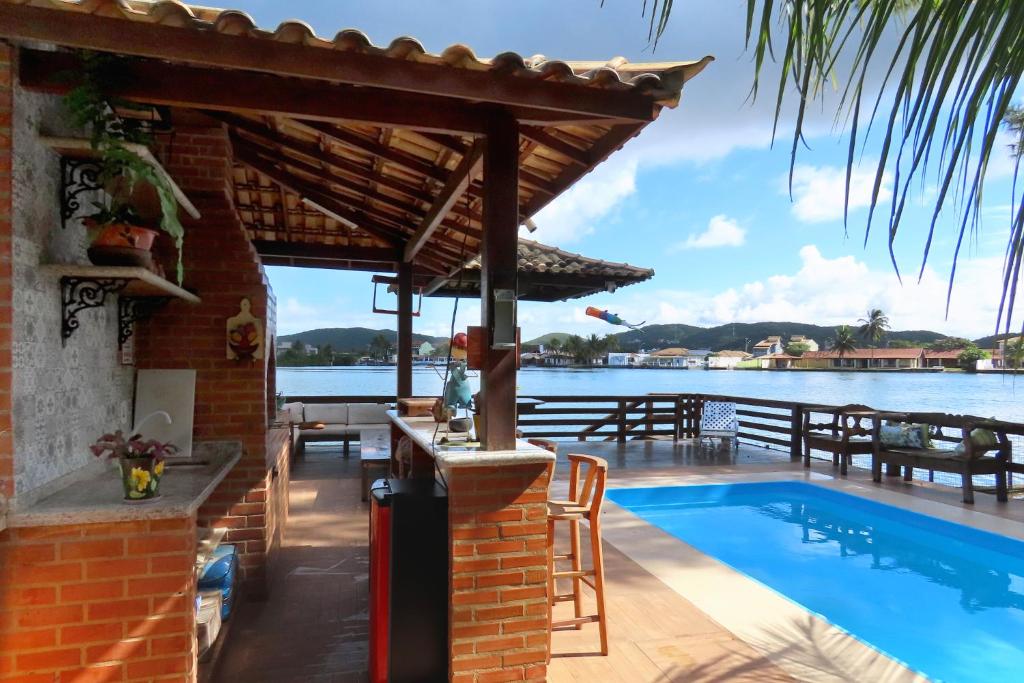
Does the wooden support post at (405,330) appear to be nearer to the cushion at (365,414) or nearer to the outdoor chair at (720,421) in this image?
the cushion at (365,414)

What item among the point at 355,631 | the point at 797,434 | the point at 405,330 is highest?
the point at 405,330

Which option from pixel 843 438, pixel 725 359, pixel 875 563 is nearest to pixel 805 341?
pixel 725 359

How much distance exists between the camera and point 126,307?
3154 millimetres

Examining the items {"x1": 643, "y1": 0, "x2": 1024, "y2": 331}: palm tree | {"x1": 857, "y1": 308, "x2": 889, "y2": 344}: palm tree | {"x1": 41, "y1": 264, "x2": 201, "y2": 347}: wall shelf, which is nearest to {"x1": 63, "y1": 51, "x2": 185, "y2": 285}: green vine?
{"x1": 41, "y1": 264, "x2": 201, "y2": 347}: wall shelf

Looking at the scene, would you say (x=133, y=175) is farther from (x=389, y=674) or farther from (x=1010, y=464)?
(x=1010, y=464)

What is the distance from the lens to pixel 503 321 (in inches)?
106

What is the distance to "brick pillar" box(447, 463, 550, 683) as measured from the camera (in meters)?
2.54

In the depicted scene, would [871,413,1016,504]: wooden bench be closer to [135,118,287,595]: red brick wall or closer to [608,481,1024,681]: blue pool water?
[608,481,1024,681]: blue pool water

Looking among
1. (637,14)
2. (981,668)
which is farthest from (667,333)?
(637,14)

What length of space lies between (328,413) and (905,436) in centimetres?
772

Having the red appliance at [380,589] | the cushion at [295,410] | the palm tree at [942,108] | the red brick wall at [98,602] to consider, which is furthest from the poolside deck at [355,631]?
the cushion at [295,410]

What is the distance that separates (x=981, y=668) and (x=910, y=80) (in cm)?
442

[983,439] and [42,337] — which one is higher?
[42,337]

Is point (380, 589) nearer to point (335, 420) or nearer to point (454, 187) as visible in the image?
point (454, 187)
